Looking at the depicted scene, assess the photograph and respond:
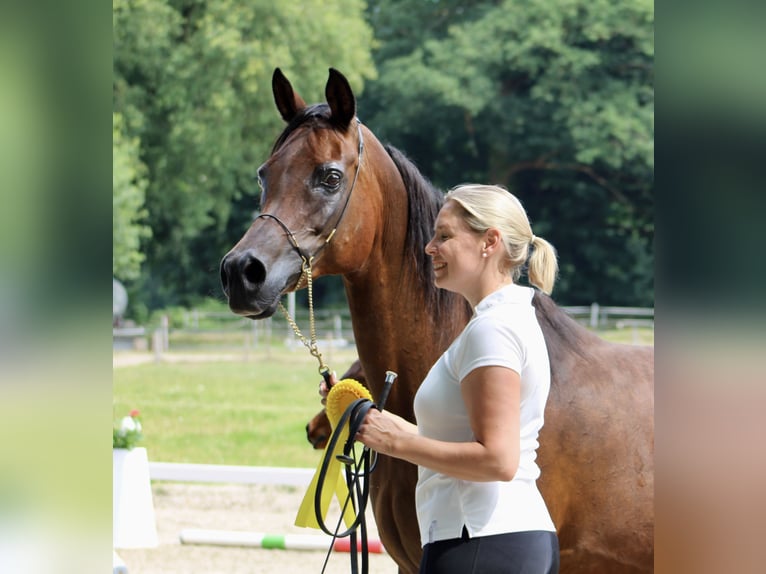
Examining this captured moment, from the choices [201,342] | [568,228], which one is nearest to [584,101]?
[568,228]

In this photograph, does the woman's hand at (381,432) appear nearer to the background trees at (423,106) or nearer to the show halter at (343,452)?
the show halter at (343,452)

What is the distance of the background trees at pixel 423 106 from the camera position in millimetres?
16594

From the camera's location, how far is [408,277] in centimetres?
257

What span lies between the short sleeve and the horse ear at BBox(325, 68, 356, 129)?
101 cm

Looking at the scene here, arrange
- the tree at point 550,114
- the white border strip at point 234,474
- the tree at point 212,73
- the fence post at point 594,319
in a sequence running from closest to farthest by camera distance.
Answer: the white border strip at point 234,474 → the tree at point 212,73 → the fence post at point 594,319 → the tree at point 550,114

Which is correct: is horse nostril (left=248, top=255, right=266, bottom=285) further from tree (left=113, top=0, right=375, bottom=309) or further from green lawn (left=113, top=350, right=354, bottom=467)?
tree (left=113, top=0, right=375, bottom=309)

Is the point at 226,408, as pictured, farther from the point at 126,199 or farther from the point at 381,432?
the point at 381,432

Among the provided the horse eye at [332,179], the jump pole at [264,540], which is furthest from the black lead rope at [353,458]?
the jump pole at [264,540]

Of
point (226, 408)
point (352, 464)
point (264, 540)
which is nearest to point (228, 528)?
point (264, 540)

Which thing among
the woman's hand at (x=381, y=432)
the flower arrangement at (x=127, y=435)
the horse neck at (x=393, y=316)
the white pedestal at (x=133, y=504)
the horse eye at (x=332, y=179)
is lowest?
the white pedestal at (x=133, y=504)

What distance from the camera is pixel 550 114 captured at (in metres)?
20.5

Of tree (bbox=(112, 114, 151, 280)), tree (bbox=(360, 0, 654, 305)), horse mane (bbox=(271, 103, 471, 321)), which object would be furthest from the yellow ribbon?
tree (bbox=(360, 0, 654, 305))
